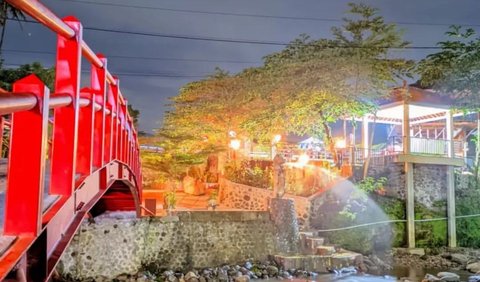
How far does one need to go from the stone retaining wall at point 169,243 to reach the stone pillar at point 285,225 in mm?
39

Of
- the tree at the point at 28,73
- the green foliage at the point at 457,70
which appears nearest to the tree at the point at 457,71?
the green foliage at the point at 457,70

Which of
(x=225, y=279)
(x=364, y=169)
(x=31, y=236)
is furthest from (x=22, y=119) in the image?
(x=364, y=169)

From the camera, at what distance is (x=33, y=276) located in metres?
2.83

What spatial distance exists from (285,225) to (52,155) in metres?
13.9

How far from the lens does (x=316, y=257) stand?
15.7 meters

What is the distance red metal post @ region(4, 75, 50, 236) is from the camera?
2346 millimetres

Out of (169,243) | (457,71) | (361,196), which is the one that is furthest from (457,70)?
(169,243)

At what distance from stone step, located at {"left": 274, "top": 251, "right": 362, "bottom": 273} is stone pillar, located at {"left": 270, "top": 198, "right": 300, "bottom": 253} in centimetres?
64

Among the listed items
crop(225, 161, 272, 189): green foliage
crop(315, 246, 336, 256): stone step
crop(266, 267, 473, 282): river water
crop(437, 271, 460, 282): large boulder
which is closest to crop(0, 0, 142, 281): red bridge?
crop(266, 267, 473, 282): river water

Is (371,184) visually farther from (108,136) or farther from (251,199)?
(108,136)

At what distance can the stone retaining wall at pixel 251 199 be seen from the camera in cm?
1867

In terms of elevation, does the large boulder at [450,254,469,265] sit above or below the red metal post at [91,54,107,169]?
below

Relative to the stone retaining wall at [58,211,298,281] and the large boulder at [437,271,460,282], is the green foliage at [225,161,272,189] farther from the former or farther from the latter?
the large boulder at [437,271,460,282]

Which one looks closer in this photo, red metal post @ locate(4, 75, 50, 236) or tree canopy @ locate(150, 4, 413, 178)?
red metal post @ locate(4, 75, 50, 236)
